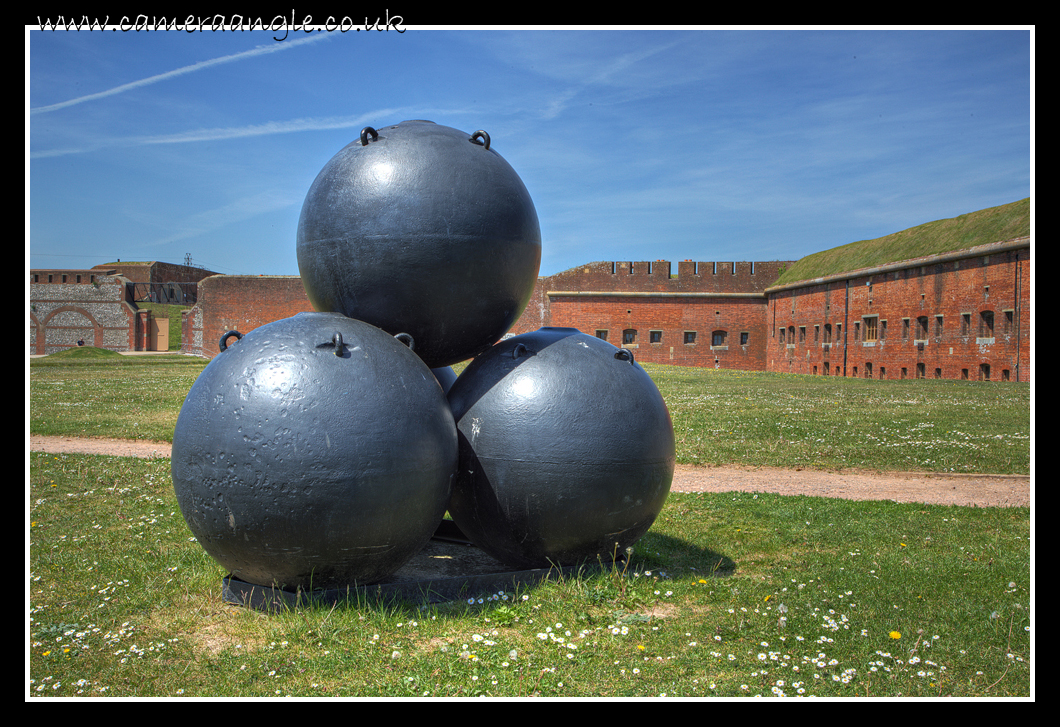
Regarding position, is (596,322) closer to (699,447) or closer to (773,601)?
(699,447)

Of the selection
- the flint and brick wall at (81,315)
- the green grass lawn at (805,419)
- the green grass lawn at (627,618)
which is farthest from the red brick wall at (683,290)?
the green grass lawn at (627,618)

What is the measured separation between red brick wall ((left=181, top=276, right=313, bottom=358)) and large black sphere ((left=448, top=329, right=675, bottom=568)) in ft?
154

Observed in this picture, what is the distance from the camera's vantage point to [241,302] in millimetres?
49781

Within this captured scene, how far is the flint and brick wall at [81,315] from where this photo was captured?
57719 mm

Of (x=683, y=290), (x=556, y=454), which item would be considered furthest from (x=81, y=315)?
(x=556, y=454)

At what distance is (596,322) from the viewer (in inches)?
1784

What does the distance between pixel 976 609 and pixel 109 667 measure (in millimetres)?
4787

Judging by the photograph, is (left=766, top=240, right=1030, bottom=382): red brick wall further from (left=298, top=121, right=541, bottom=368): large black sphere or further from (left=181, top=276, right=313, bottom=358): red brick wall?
(left=181, top=276, right=313, bottom=358): red brick wall

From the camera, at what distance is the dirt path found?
315 inches

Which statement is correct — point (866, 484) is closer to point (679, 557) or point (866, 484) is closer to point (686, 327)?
point (679, 557)

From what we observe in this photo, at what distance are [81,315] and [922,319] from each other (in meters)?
57.4

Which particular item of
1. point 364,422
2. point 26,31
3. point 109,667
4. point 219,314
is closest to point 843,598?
point 364,422

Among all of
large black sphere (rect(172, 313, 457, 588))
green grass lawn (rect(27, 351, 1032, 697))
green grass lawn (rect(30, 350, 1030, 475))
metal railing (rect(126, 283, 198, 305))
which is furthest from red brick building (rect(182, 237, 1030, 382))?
large black sphere (rect(172, 313, 457, 588))

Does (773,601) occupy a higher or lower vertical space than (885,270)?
lower
